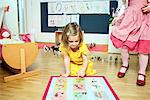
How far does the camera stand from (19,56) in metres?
1.37

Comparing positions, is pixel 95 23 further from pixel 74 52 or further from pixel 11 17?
pixel 74 52

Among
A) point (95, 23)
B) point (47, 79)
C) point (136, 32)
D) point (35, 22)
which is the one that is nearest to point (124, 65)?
point (136, 32)

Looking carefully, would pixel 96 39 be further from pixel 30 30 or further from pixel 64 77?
pixel 64 77

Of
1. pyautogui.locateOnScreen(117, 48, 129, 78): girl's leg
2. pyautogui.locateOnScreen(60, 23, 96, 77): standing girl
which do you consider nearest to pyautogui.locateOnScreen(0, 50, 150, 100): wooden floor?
pyautogui.locateOnScreen(117, 48, 129, 78): girl's leg

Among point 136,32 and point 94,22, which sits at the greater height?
point 94,22

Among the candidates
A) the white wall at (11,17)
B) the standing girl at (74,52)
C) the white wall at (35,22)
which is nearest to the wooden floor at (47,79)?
the standing girl at (74,52)

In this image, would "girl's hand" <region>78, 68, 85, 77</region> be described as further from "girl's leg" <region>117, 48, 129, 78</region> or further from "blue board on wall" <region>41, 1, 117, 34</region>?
"blue board on wall" <region>41, 1, 117, 34</region>

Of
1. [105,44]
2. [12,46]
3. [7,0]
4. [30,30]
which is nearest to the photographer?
[12,46]

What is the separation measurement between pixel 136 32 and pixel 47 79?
2.18ft

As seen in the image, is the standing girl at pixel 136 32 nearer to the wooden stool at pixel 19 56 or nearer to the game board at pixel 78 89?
the game board at pixel 78 89

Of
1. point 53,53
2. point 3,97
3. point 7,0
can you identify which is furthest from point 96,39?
point 3,97

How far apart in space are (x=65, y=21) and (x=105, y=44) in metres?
0.60

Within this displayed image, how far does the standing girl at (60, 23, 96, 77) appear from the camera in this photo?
1250 mm

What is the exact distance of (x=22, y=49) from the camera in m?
1.37
